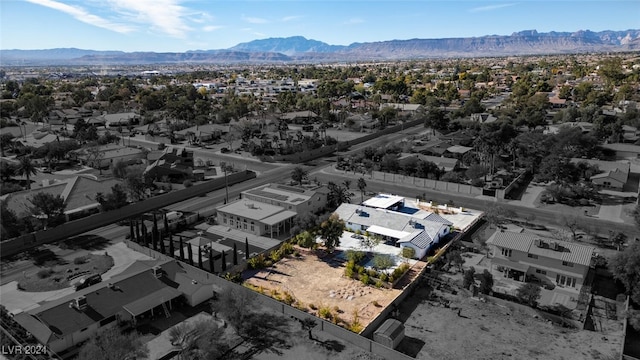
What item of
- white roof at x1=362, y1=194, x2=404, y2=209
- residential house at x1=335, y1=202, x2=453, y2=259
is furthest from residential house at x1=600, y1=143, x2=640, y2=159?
white roof at x1=362, y1=194, x2=404, y2=209

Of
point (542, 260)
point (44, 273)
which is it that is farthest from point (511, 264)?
point (44, 273)

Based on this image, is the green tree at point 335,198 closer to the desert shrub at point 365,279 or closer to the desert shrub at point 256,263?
the desert shrub at point 256,263

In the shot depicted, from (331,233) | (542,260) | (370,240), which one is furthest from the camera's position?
(370,240)

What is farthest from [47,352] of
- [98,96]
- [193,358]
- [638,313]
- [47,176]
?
[98,96]

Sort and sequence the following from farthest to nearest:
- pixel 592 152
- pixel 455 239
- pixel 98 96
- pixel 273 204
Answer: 1. pixel 98 96
2. pixel 592 152
3. pixel 273 204
4. pixel 455 239

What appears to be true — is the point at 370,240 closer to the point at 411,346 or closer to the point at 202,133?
the point at 411,346

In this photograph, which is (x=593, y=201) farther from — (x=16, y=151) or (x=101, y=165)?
(x=16, y=151)
